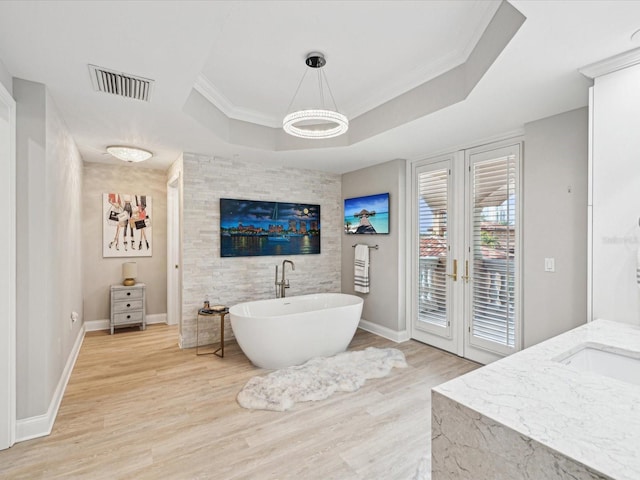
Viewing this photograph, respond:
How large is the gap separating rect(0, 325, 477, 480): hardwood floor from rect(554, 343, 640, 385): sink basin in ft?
3.69

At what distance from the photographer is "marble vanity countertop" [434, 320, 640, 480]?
0.74m

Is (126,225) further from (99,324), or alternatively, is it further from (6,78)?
(6,78)

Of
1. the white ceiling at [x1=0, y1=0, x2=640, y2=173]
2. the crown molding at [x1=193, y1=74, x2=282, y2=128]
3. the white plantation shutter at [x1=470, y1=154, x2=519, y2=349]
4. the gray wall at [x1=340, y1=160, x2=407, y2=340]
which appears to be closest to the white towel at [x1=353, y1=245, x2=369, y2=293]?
the gray wall at [x1=340, y1=160, x2=407, y2=340]

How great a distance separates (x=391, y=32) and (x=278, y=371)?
9.84ft

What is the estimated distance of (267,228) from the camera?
460cm

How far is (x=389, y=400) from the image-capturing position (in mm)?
2801

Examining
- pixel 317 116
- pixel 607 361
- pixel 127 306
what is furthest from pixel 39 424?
pixel 607 361

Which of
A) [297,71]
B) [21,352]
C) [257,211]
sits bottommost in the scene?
[21,352]

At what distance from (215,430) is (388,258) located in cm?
289

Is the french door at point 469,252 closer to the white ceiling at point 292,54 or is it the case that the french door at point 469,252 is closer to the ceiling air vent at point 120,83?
the white ceiling at point 292,54

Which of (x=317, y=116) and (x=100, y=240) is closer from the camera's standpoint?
(x=317, y=116)

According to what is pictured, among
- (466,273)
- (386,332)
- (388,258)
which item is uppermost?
(388,258)

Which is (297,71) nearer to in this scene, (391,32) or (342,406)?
(391,32)

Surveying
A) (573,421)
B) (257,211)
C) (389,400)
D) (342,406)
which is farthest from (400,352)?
(573,421)
